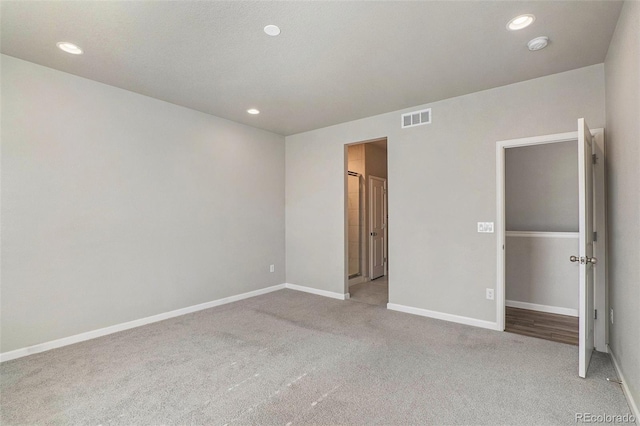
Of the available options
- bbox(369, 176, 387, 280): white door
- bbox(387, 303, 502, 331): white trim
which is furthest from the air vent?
bbox(387, 303, 502, 331): white trim

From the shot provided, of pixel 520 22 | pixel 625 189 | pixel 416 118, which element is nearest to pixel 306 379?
pixel 625 189

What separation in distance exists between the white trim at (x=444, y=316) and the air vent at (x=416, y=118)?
A: 2459mm

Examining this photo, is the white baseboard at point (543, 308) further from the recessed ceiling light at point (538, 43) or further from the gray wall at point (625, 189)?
the recessed ceiling light at point (538, 43)

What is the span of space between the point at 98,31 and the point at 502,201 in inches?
164

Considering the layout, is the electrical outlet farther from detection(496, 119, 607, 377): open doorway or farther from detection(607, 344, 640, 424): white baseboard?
detection(607, 344, 640, 424): white baseboard

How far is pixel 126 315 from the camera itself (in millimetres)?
3619

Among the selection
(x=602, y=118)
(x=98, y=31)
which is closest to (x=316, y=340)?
(x=98, y=31)

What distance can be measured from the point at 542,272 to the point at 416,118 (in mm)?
2718

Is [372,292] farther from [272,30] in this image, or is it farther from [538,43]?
[272,30]

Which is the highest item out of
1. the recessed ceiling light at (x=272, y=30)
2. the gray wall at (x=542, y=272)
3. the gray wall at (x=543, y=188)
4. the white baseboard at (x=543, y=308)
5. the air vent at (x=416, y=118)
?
the recessed ceiling light at (x=272, y=30)

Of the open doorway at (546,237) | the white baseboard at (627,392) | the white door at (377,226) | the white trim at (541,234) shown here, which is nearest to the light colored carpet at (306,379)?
the white baseboard at (627,392)

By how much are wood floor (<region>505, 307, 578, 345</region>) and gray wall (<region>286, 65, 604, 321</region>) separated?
0.39 metres

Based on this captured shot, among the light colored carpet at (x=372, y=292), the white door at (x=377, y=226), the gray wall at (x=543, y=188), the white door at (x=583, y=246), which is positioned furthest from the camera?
the white door at (x=377, y=226)

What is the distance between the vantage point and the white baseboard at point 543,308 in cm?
405
